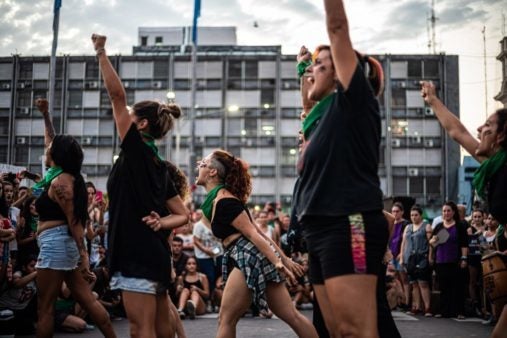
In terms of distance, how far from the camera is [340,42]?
9.73 feet

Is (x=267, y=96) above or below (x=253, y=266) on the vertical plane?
above

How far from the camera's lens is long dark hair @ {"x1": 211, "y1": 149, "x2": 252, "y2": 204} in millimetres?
5168

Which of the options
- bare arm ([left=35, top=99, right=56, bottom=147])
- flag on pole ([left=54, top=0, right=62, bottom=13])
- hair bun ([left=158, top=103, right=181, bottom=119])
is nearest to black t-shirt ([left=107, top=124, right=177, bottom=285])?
hair bun ([left=158, top=103, right=181, bottom=119])

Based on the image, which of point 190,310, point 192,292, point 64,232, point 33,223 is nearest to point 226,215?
point 64,232

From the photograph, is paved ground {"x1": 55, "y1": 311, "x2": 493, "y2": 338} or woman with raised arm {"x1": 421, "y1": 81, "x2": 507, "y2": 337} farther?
paved ground {"x1": 55, "y1": 311, "x2": 493, "y2": 338}

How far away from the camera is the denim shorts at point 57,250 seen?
5.02 m

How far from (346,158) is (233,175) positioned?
2304 mm

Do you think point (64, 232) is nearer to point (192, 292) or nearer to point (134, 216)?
point (134, 216)

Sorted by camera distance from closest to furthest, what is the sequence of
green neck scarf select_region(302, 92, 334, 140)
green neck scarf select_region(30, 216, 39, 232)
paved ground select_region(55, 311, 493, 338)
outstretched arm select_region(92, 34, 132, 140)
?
green neck scarf select_region(302, 92, 334, 140) → outstretched arm select_region(92, 34, 132, 140) → paved ground select_region(55, 311, 493, 338) → green neck scarf select_region(30, 216, 39, 232)

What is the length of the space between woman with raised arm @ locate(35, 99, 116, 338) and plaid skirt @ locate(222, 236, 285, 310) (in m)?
1.34

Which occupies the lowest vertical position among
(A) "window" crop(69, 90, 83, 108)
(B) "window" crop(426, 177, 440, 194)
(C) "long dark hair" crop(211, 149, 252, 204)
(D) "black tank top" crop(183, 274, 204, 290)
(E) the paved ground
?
(E) the paved ground

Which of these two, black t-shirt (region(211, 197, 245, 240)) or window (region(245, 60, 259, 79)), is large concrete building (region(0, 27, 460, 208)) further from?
black t-shirt (region(211, 197, 245, 240))

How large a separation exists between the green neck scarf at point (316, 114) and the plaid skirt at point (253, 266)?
1.70 meters

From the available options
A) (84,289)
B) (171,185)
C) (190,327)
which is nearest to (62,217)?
(84,289)
